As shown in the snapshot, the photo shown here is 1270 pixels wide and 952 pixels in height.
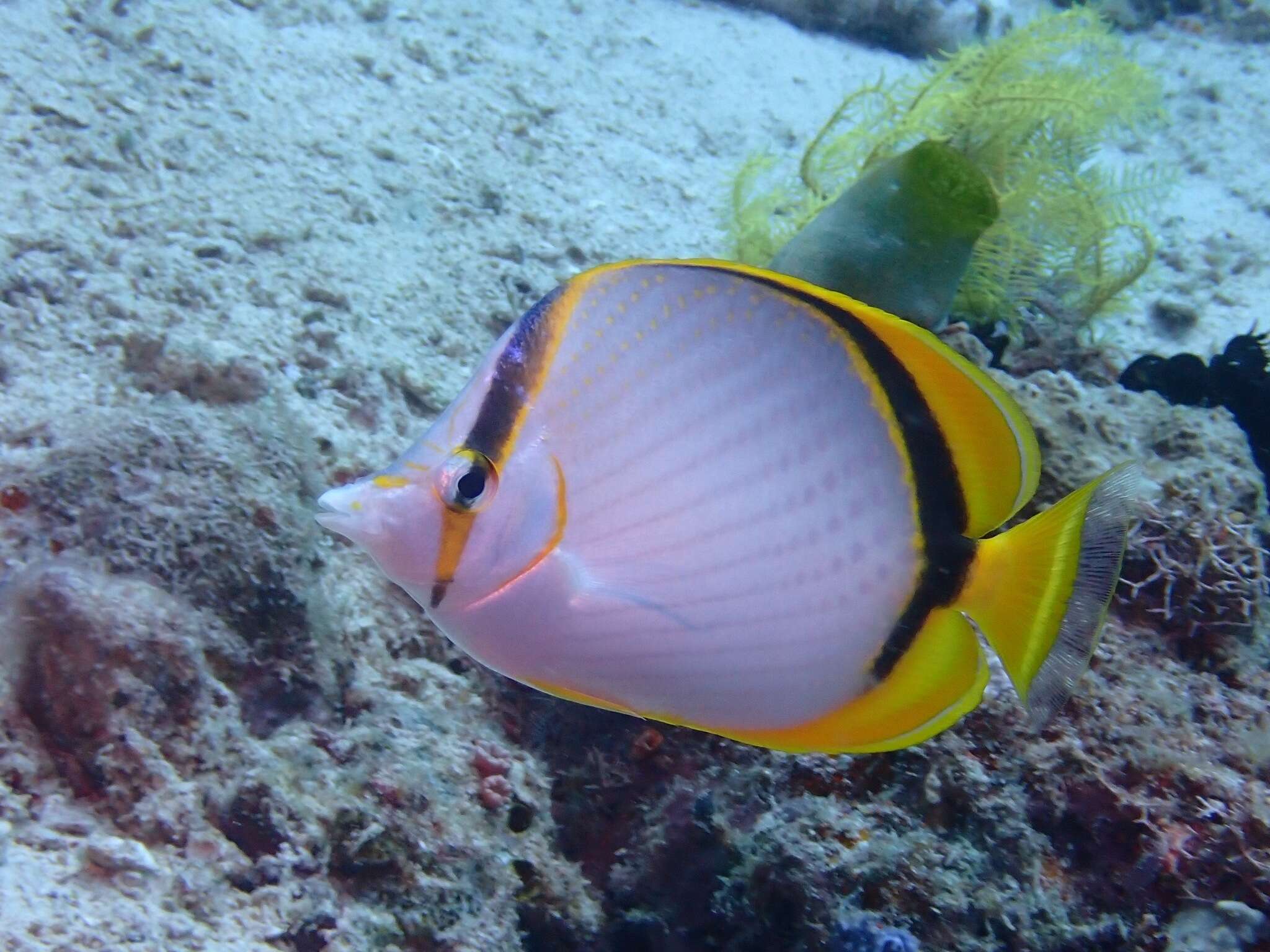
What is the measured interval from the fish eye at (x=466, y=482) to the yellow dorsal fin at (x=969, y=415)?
0.41 m

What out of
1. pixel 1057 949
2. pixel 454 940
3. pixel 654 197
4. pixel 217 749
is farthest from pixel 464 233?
pixel 1057 949

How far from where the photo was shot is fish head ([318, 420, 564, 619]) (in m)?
1.06

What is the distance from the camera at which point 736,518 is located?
108 cm

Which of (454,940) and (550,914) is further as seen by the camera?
(550,914)

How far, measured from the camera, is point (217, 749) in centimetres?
175

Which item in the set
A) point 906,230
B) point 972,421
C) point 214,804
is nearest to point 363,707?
point 214,804

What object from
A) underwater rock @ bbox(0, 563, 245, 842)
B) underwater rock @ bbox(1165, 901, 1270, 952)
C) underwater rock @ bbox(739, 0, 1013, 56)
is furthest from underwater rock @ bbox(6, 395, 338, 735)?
underwater rock @ bbox(739, 0, 1013, 56)

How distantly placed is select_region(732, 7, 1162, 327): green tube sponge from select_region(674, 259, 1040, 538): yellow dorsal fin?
3.00 m

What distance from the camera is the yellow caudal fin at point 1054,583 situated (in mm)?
1118

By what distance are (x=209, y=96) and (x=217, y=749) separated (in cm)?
362

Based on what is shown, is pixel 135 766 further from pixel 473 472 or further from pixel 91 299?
pixel 91 299

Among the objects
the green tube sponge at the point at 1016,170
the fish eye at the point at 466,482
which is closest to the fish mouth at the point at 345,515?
the fish eye at the point at 466,482

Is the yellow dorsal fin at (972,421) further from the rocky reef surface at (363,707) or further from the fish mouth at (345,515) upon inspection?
the rocky reef surface at (363,707)

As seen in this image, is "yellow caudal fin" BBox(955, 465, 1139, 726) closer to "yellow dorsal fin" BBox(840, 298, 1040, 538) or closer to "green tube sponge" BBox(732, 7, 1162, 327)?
Result: "yellow dorsal fin" BBox(840, 298, 1040, 538)
